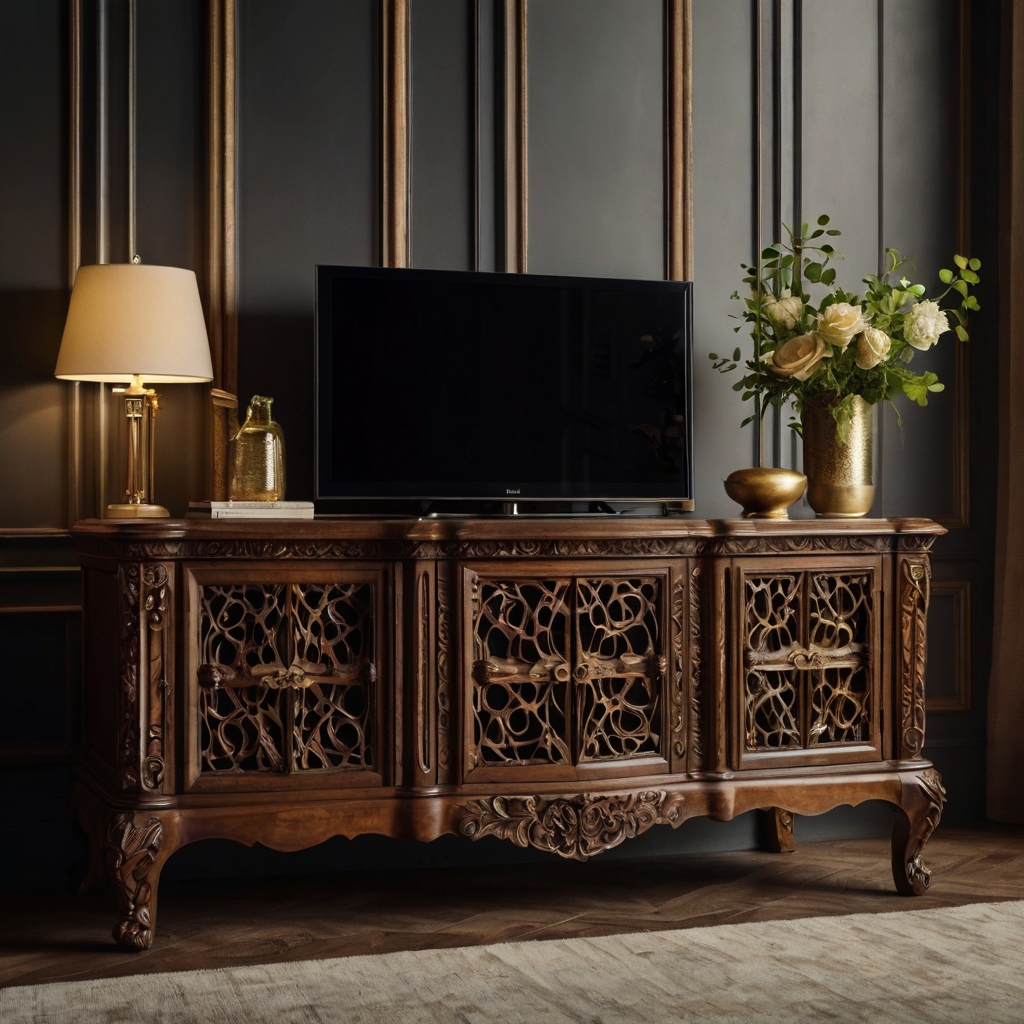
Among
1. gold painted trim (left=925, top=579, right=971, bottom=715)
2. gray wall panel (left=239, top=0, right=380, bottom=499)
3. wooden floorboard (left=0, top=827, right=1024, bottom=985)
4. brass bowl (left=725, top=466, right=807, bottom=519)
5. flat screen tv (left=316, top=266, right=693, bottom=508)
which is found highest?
gray wall panel (left=239, top=0, right=380, bottom=499)

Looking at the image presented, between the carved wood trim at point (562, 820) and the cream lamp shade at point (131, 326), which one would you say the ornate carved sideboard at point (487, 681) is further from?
the cream lamp shade at point (131, 326)

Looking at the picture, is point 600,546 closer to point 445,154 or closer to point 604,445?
point 604,445

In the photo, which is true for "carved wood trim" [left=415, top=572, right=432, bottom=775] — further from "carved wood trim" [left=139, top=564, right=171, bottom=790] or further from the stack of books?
"carved wood trim" [left=139, top=564, right=171, bottom=790]

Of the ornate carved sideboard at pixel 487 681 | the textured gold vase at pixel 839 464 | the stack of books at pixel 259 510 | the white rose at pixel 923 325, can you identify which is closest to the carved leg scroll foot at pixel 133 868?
the ornate carved sideboard at pixel 487 681

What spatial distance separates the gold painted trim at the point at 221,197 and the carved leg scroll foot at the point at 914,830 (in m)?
1.75

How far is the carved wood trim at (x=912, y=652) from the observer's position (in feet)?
9.29

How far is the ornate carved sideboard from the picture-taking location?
2436 mm

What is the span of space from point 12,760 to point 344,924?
873 millimetres

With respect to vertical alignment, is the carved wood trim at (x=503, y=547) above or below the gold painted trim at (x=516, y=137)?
below

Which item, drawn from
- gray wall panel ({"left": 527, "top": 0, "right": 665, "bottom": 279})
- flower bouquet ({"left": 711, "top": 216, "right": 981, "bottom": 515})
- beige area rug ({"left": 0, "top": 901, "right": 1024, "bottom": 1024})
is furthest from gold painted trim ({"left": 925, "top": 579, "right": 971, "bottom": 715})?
gray wall panel ({"left": 527, "top": 0, "right": 665, "bottom": 279})

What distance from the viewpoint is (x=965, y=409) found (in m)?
3.57

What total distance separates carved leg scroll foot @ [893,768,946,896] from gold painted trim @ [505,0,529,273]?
1.54m

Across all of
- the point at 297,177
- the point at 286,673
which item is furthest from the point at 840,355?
the point at 286,673

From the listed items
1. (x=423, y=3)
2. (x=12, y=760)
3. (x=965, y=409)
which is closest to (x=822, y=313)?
(x=965, y=409)
